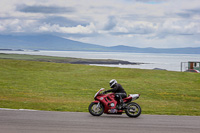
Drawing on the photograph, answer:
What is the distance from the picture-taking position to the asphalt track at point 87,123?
991 centimetres

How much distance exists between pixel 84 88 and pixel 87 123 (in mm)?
17080

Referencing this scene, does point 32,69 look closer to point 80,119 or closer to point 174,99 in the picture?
point 174,99

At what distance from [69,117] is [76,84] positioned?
60.6ft

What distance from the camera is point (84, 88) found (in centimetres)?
2817

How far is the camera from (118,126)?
10672 mm

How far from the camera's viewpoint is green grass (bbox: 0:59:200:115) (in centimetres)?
1780

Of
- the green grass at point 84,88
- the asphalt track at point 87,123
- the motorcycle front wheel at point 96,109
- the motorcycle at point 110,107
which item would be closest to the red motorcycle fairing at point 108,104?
the motorcycle at point 110,107

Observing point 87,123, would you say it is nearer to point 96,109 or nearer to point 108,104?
point 96,109

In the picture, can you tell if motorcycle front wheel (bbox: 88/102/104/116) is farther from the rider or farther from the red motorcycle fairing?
the rider

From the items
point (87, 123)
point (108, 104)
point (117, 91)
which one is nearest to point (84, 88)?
point (117, 91)

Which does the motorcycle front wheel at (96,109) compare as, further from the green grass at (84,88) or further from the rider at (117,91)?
the green grass at (84,88)

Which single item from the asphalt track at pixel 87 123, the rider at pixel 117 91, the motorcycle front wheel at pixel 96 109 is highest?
the rider at pixel 117 91

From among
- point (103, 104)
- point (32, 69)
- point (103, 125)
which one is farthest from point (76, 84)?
point (103, 125)

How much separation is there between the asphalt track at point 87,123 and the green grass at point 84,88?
311 cm
